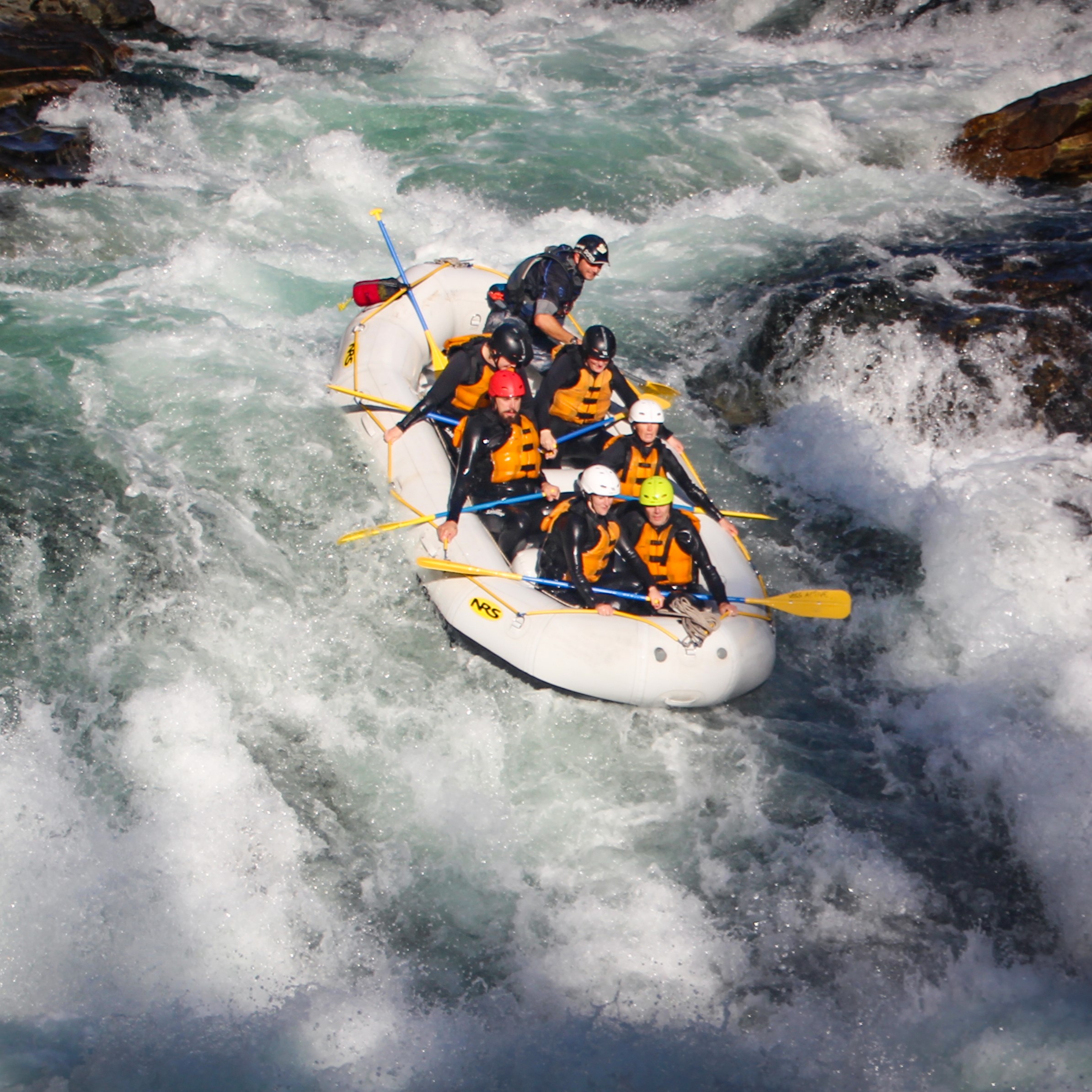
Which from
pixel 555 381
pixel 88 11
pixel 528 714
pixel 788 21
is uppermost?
pixel 88 11

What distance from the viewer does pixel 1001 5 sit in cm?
1389

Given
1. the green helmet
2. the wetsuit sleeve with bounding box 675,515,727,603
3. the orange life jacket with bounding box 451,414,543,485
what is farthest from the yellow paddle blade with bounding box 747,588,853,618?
the orange life jacket with bounding box 451,414,543,485

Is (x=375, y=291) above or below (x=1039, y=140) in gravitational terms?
below

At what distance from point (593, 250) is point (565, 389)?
1.07 meters

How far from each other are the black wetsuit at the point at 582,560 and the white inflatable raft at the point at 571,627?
0.14m

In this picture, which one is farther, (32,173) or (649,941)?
(32,173)

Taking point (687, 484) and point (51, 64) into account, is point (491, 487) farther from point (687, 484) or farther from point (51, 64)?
point (51, 64)

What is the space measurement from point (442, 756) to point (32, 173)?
7.22 m

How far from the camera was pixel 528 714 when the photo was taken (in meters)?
5.86

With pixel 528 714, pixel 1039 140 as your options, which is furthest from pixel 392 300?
pixel 1039 140

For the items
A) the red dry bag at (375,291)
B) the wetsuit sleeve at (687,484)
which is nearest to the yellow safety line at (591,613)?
the wetsuit sleeve at (687,484)

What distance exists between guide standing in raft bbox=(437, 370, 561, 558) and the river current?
0.68 m

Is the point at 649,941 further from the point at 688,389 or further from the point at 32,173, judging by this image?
the point at 32,173

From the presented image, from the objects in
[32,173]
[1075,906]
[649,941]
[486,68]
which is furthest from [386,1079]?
[486,68]
